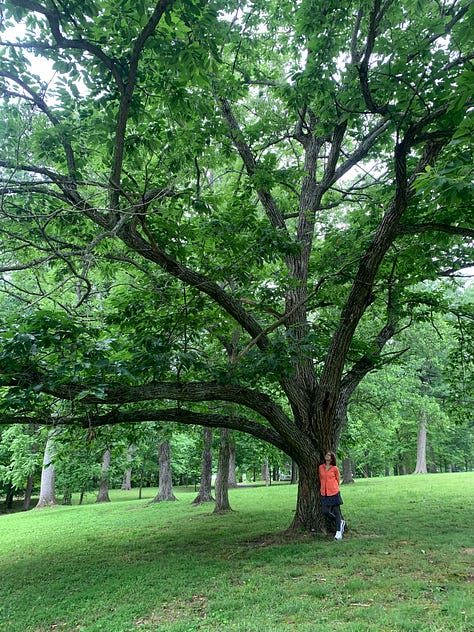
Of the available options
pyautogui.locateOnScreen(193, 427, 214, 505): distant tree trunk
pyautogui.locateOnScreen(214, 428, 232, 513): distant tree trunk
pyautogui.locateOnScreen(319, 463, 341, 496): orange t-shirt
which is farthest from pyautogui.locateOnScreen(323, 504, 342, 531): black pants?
pyautogui.locateOnScreen(193, 427, 214, 505): distant tree trunk

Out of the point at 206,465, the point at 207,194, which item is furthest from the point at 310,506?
the point at 206,465

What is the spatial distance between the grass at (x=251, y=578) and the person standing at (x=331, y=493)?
1.05 ft

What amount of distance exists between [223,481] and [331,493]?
20.6 feet

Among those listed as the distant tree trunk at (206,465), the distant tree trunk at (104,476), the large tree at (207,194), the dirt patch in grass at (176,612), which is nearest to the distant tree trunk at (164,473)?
the distant tree trunk at (206,465)

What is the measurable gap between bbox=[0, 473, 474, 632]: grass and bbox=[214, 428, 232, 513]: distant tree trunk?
8.04 feet

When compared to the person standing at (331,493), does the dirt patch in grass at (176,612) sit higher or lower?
lower

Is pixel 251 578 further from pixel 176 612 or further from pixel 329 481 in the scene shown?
pixel 329 481

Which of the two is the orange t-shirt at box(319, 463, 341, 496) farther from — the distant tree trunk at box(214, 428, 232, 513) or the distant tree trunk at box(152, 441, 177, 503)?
the distant tree trunk at box(152, 441, 177, 503)

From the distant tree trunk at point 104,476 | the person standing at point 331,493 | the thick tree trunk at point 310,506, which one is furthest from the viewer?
the distant tree trunk at point 104,476

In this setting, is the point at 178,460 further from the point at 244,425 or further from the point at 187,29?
the point at 187,29

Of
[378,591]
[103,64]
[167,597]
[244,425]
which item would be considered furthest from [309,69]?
[167,597]

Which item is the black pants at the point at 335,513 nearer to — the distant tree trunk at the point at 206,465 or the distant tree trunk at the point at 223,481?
the distant tree trunk at the point at 223,481

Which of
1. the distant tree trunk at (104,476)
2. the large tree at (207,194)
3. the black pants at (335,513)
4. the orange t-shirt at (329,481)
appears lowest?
the distant tree trunk at (104,476)

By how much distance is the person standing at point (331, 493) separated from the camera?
724cm
